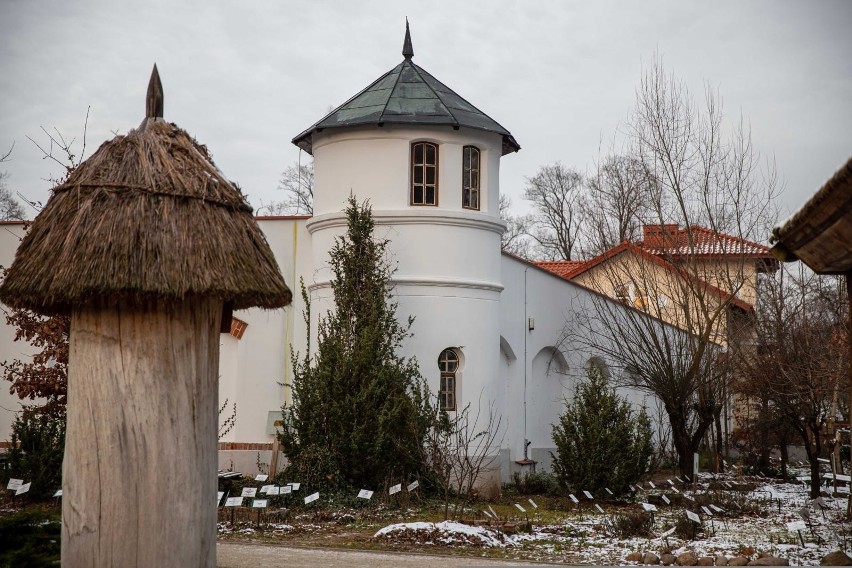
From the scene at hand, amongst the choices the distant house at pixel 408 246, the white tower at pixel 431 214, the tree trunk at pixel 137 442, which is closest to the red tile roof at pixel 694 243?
the distant house at pixel 408 246

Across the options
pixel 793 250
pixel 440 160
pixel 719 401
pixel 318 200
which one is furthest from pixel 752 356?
pixel 793 250

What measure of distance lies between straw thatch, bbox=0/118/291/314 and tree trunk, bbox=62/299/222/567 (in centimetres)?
18

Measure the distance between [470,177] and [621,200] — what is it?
5.87 meters

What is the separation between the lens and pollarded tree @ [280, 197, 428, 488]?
1686cm

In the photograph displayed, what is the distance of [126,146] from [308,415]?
1182cm

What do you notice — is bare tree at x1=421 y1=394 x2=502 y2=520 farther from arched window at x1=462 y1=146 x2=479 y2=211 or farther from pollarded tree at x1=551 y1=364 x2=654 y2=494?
arched window at x1=462 y1=146 x2=479 y2=211

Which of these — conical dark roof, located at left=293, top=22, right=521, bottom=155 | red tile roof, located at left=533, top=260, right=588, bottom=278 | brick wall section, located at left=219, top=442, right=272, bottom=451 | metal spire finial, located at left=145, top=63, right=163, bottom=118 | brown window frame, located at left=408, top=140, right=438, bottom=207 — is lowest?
brick wall section, located at left=219, top=442, right=272, bottom=451

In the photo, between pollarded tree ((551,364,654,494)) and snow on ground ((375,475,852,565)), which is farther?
pollarded tree ((551,364,654,494))

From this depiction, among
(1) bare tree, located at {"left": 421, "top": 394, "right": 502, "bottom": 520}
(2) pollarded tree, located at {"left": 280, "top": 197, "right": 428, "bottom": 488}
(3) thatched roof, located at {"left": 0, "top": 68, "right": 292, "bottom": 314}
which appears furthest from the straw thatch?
(2) pollarded tree, located at {"left": 280, "top": 197, "right": 428, "bottom": 488}

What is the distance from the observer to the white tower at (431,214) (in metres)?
18.8

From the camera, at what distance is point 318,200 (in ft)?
64.6

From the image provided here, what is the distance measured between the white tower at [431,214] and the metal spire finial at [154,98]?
12.7 meters

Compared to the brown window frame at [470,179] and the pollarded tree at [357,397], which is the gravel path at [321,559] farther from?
the brown window frame at [470,179]

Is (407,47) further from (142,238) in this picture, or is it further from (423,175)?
(142,238)
